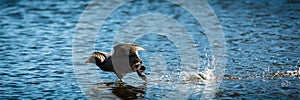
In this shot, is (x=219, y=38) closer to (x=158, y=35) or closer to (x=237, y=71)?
(x=158, y=35)

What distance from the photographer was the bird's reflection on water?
31.2ft

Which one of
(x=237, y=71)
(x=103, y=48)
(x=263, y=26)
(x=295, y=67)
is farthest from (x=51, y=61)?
(x=263, y=26)

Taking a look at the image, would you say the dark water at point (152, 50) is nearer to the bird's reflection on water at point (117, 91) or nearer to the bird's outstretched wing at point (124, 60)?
the bird's reflection on water at point (117, 91)

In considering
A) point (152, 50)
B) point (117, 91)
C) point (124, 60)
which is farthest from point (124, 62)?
point (152, 50)

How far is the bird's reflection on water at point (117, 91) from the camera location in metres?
9.49

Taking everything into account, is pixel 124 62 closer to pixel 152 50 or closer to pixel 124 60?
pixel 124 60

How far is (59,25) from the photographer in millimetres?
15203

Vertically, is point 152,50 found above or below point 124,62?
above

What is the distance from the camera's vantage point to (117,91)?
9797 mm

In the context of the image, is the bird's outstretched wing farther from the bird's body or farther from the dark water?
the dark water

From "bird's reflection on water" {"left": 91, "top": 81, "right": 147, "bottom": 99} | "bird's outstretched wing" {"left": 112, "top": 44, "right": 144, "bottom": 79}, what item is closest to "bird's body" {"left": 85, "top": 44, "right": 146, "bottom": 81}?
"bird's outstretched wing" {"left": 112, "top": 44, "right": 144, "bottom": 79}

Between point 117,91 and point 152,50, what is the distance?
2.84 metres

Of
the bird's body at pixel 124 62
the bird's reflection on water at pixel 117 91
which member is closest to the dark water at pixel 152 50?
the bird's reflection on water at pixel 117 91

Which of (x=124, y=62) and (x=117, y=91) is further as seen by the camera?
(x=124, y=62)
